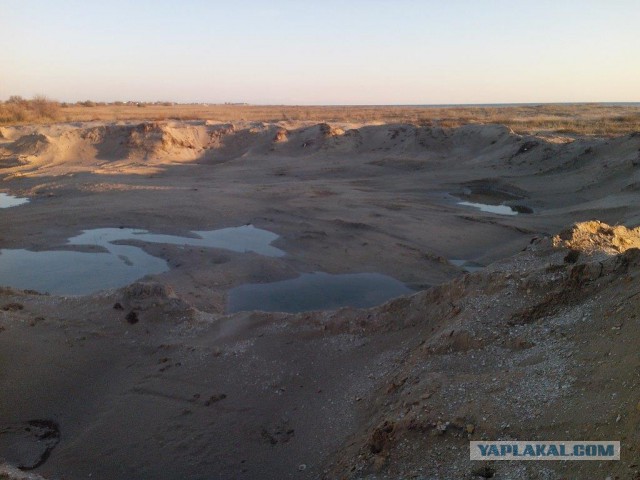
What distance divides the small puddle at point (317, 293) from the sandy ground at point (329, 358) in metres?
0.34

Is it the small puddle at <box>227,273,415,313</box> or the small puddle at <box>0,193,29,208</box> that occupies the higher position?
the small puddle at <box>0,193,29,208</box>

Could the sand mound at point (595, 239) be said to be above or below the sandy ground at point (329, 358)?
above

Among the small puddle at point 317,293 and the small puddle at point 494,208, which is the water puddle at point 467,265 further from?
the small puddle at point 494,208

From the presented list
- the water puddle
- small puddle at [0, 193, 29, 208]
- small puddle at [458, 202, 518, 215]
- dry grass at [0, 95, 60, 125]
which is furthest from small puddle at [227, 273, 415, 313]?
dry grass at [0, 95, 60, 125]

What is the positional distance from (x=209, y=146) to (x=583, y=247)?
86.9 feet

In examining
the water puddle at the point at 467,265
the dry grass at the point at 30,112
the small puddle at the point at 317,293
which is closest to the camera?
the small puddle at the point at 317,293

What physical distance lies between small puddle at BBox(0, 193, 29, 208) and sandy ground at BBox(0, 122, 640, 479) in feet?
11.7

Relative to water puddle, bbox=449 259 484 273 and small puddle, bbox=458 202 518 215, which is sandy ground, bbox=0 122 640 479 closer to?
water puddle, bbox=449 259 484 273

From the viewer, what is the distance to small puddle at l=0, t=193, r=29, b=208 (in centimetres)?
1820

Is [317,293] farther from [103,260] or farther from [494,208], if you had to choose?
[494,208]

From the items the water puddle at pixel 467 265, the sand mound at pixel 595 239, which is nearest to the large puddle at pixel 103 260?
the water puddle at pixel 467 265

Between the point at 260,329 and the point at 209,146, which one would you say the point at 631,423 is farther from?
the point at 209,146

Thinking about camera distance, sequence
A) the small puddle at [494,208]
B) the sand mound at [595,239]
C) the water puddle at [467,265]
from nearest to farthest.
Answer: the sand mound at [595,239] → the water puddle at [467,265] → the small puddle at [494,208]

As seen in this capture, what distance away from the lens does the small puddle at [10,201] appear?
18203 millimetres
